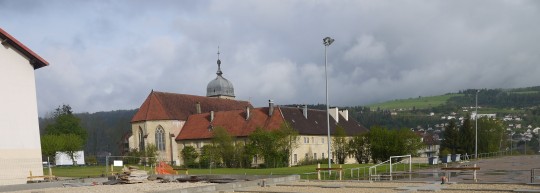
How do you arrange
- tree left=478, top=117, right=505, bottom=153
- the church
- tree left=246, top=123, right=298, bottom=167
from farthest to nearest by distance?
tree left=478, top=117, right=505, bottom=153, the church, tree left=246, top=123, right=298, bottom=167

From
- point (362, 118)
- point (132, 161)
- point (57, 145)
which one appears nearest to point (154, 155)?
point (132, 161)

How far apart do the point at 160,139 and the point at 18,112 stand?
43.0 metres

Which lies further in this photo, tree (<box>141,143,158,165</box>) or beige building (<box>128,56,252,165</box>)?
beige building (<box>128,56,252,165</box>)

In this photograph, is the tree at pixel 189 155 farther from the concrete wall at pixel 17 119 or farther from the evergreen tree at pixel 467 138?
the evergreen tree at pixel 467 138

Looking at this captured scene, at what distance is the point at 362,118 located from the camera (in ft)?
587

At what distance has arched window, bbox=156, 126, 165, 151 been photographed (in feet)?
254

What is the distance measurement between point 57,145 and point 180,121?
16.5 metres

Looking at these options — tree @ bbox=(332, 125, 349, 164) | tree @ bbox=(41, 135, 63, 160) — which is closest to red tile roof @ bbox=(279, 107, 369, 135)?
tree @ bbox=(332, 125, 349, 164)

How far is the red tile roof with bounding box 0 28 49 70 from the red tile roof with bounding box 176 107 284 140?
33568 millimetres

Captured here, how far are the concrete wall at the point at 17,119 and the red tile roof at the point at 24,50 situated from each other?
309mm

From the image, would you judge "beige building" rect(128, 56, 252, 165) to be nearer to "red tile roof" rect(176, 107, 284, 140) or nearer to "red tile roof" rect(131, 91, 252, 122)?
"red tile roof" rect(131, 91, 252, 122)

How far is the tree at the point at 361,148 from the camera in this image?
60469 millimetres

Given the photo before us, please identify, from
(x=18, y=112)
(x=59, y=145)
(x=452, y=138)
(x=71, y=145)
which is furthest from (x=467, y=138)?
(x=18, y=112)

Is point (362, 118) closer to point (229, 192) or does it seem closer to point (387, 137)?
point (387, 137)
